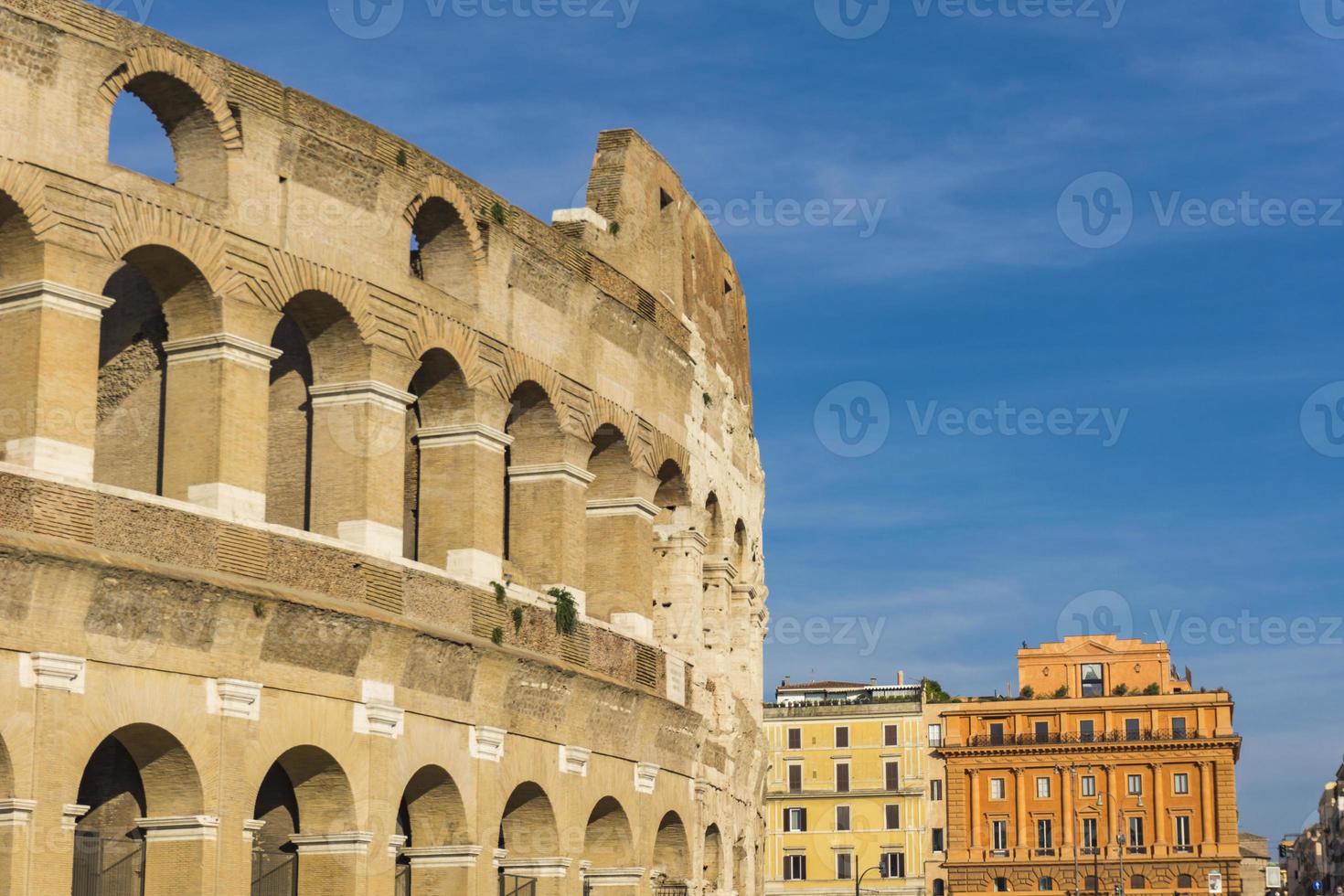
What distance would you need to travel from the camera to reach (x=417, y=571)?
21906mm

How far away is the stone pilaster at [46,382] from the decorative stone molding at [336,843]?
4.60 metres

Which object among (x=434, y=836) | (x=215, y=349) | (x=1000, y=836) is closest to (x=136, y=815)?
(x=434, y=836)

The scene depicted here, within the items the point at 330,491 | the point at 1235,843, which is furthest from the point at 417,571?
the point at 1235,843

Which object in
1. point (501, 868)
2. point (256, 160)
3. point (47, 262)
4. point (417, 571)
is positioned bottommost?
point (501, 868)

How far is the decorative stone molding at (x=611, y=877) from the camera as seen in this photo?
26.0 metres

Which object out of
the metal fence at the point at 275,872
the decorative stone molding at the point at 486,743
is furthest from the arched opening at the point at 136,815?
the decorative stone molding at the point at 486,743

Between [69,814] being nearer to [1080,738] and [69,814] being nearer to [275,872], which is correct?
[275,872]

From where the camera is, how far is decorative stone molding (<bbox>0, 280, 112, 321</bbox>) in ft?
60.4

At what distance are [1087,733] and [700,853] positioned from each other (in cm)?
5692

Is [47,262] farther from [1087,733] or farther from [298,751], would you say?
[1087,733]

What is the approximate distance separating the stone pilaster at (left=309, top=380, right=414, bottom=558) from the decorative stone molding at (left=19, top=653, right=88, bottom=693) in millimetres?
4047

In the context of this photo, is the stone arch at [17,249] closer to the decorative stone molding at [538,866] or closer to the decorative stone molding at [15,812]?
the decorative stone molding at [15,812]

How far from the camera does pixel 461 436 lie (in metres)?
23.4

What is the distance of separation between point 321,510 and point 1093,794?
64.4m
